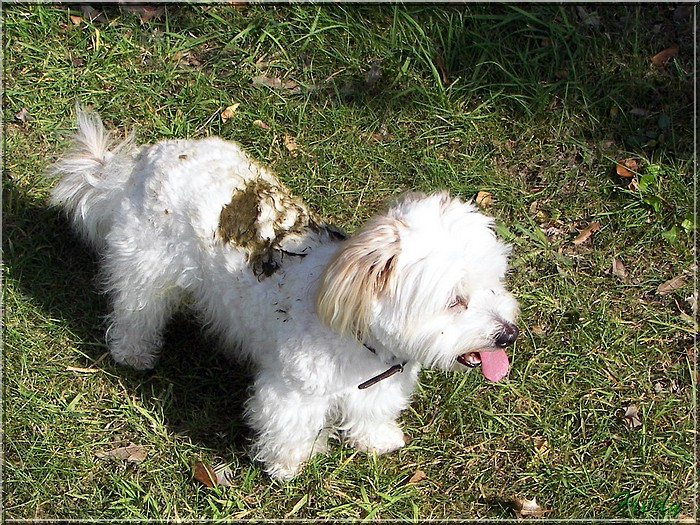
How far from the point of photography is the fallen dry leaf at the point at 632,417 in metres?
4.13

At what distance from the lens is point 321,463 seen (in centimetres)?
390

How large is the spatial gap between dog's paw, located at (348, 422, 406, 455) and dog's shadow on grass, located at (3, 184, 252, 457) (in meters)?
0.62

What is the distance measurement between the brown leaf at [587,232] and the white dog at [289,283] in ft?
5.64

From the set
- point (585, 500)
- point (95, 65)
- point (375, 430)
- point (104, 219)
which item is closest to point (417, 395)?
point (375, 430)

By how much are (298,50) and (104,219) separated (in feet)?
6.60

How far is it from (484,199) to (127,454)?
8.67ft

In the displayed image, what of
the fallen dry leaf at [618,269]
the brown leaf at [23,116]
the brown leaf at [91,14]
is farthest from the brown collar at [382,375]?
the brown leaf at [91,14]

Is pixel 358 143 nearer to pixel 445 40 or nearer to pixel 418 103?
pixel 418 103

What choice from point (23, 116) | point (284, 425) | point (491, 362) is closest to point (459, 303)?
point (491, 362)

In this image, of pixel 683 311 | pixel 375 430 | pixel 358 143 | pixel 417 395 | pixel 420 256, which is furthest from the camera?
pixel 358 143

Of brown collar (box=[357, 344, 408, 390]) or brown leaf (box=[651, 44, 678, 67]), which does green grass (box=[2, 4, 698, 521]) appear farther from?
brown collar (box=[357, 344, 408, 390])

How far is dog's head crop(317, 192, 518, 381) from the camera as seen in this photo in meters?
2.80

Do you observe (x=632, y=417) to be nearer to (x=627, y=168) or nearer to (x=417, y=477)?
(x=417, y=477)

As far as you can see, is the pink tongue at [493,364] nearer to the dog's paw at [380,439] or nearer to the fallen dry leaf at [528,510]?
the dog's paw at [380,439]
